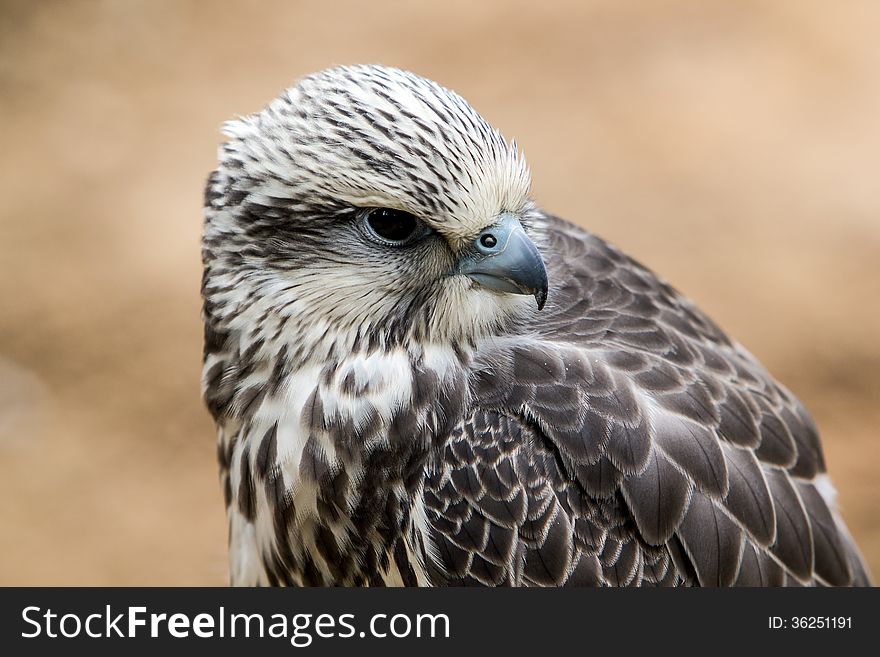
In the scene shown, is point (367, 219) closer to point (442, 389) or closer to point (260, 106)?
point (442, 389)

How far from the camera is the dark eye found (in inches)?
128

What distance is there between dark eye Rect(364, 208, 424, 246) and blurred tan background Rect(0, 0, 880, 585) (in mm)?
3174

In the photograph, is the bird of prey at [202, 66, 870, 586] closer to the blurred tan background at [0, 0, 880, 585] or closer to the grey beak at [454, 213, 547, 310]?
the grey beak at [454, 213, 547, 310]

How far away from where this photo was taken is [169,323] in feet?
23.7

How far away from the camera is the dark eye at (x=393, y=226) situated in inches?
128

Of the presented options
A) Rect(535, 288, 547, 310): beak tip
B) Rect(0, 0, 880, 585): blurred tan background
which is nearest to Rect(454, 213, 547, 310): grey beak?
Rect(535, 288, 547, 310): beak tip

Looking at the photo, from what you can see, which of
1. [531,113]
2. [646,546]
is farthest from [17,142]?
[646,546]

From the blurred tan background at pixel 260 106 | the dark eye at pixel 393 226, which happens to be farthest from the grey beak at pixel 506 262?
the blurred tan background at pixel 260 106

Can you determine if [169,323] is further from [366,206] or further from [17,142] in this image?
[366,206]

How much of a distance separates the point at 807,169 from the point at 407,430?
5.63 m

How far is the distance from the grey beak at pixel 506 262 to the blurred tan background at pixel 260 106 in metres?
3.20

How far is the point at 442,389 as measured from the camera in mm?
3438

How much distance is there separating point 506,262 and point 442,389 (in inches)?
18.4

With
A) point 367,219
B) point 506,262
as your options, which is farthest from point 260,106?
point 506,262
